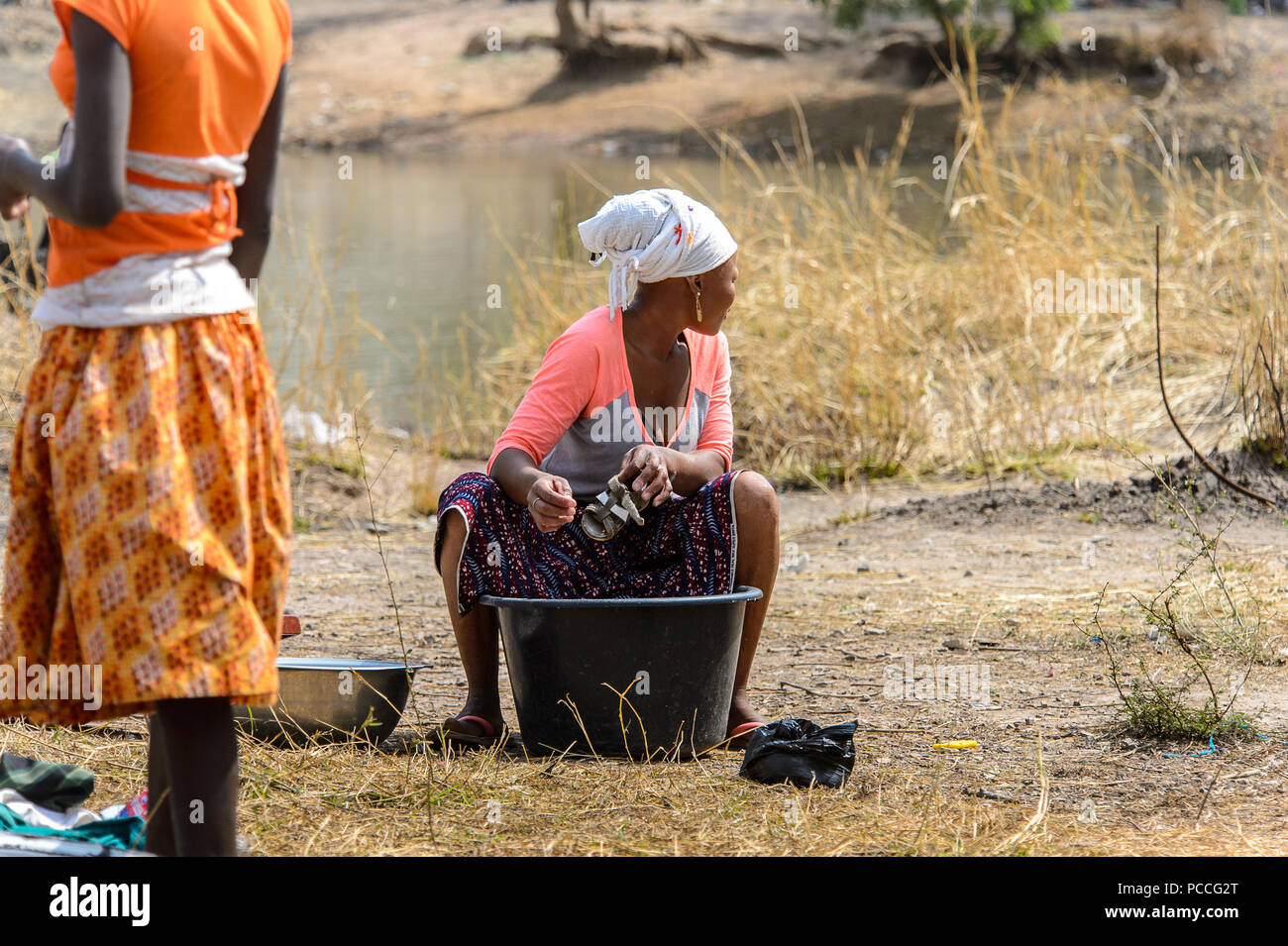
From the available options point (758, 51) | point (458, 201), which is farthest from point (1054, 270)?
point (758, 51)

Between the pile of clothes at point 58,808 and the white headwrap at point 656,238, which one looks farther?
the white headwrap at point 656,238

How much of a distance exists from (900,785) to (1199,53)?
20.4 meters

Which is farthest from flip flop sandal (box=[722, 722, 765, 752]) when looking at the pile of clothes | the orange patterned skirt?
the orange patterned skirt

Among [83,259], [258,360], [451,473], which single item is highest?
[83,259]

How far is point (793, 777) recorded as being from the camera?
242 cm

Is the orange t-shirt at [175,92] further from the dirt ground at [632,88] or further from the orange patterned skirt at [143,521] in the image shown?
the dirt ground at [632,88]

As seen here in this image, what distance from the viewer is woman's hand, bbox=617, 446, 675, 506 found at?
8.07ft

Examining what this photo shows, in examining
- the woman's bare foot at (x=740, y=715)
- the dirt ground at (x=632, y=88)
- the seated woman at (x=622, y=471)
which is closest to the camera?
the seated woman at (x=622, y=471)

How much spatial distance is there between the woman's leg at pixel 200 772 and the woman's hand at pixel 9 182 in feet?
2.02

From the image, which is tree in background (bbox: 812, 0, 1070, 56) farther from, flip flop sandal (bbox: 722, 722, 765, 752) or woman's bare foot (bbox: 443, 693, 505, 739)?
woman's bare foot (bbox: 443, 693, 505, 739)

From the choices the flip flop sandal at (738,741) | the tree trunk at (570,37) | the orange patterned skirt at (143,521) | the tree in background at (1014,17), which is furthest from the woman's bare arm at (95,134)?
the tree trunk at (570,37)

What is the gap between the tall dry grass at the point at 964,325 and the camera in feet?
18.2

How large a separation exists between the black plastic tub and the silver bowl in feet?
0.76
